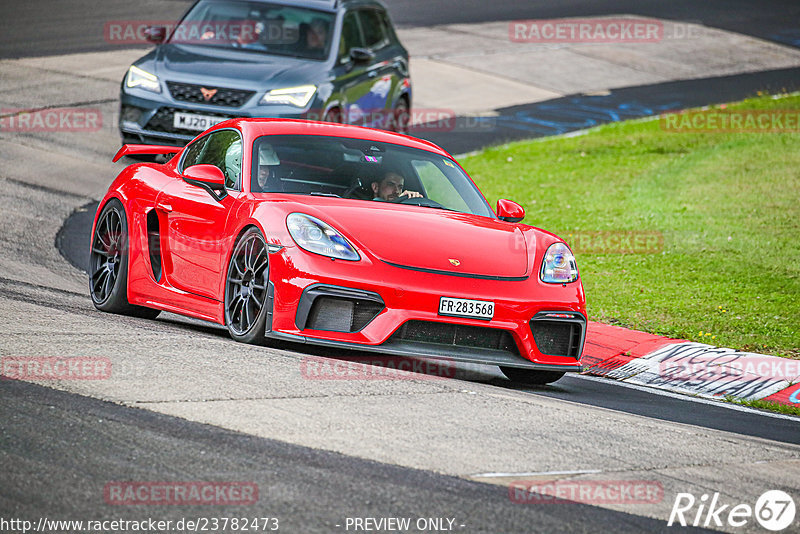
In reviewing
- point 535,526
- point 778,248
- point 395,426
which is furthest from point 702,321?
point 535,526

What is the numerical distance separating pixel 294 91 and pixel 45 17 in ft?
44.9

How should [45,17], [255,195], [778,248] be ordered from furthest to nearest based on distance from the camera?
[45,17], [778,248], [255,195]

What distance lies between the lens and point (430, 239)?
748 centimetres

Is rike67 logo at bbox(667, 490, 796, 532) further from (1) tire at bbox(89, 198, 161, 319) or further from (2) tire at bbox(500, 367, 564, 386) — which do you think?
→ (1) tire at bbox(89, 198, 161, 319)

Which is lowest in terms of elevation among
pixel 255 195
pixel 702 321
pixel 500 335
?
pixel 702 321

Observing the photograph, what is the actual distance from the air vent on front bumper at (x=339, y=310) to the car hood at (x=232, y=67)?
23.2 ft

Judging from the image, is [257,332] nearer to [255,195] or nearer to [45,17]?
[255,195]

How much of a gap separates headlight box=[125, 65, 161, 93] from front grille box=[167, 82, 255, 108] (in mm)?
283

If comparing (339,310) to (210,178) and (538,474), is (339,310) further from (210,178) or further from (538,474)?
(538,474)

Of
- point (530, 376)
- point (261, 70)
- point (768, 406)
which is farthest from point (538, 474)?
point (261, 70)

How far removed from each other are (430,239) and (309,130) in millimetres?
1592

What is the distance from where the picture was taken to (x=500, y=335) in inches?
288

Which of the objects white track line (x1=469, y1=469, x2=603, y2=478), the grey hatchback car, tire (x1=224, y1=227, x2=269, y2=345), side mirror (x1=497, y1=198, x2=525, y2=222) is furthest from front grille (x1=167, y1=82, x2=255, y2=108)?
white track line (x1=469, y1=469, x2=603, y2=478)

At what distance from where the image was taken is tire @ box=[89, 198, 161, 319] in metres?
8.70
